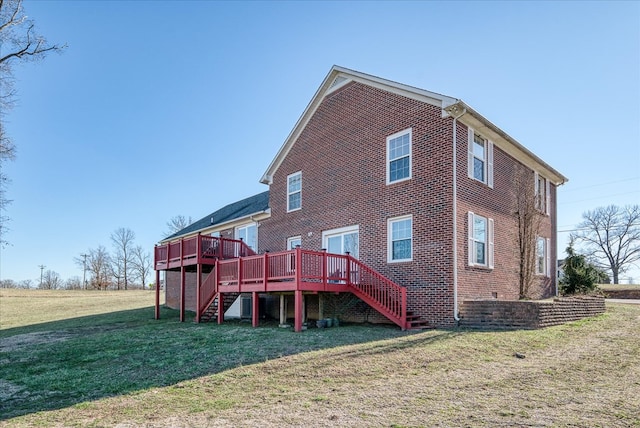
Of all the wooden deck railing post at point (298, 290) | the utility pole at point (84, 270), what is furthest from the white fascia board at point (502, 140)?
the utility pole at point (84, 270)

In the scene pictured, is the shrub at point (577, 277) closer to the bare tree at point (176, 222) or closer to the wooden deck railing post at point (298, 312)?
the wooden deck railing post at point (298, 312)

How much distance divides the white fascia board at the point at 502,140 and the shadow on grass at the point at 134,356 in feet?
21.3

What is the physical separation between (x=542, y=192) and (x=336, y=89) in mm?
10142

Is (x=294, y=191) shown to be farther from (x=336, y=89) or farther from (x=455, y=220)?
(x=455, y=220)

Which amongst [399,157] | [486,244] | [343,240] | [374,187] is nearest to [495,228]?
[486,244]

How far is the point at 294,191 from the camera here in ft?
60.6

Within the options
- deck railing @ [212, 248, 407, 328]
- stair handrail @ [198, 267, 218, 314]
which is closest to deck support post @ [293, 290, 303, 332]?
deck railing @ [212, 248, 407, 328]

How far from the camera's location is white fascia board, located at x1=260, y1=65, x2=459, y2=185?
1311 cm

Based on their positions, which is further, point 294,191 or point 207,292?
point 294,191

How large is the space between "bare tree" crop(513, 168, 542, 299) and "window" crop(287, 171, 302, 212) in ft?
28.1

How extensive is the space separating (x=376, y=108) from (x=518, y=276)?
8.02m

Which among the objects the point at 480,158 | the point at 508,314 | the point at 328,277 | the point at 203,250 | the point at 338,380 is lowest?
the point at 338,380

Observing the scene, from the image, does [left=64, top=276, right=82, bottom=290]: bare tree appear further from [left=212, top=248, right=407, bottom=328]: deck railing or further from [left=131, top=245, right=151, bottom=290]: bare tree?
[left=212, top=248, right=407, bottom=328]: deck railing

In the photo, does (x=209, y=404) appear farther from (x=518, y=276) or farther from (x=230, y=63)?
(x=230, y=63)
